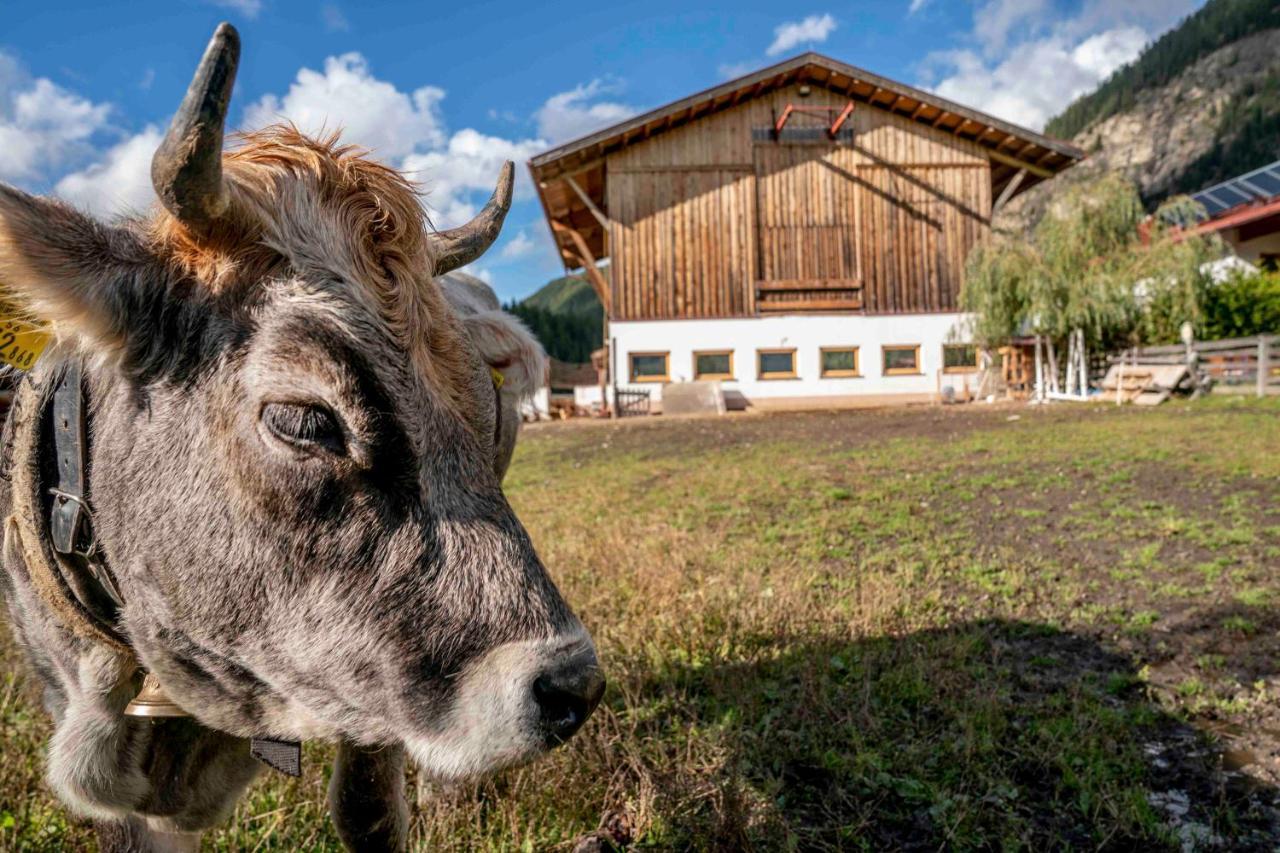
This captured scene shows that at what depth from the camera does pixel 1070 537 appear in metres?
6.92

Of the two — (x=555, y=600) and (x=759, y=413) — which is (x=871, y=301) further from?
(x=555, y=600)

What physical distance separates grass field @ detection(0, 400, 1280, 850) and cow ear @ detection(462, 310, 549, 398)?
5.16 ft

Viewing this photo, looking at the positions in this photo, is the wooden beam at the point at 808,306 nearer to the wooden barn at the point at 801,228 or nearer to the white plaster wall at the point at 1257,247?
the wooden barn at the point at 801,228

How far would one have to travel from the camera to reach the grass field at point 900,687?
9.30 ft

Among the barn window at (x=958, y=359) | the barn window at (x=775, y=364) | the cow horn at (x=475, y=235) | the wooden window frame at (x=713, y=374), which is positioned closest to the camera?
the cow horn at (x=475, y=235)

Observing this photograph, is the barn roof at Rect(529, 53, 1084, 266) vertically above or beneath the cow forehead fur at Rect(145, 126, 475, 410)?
above

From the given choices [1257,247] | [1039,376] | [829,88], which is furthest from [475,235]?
[1257,247]

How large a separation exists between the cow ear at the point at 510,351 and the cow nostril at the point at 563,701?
1689mm

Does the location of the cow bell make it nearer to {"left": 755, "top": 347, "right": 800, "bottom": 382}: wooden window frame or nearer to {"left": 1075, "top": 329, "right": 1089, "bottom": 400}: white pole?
{"left": 1075, "top": 329, "right": 1089, "bottom": 400}: white pole

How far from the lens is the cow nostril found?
1412 millimetres

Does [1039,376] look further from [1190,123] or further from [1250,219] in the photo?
[1190,123]

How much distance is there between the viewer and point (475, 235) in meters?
2.20

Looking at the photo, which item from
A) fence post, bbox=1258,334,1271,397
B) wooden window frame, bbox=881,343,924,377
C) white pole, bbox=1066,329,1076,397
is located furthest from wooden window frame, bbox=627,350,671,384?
fence post, bbox=1258,334,1271,397

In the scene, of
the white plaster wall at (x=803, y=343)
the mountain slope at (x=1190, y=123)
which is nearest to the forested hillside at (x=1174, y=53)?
the mountain slope at (x=1190, y=123)
